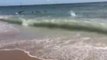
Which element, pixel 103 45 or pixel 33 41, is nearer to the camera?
pixel 103 45

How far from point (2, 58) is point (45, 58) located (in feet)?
3.82

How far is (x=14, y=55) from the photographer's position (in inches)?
290

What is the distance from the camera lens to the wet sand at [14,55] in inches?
277

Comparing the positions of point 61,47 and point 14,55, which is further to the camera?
point 61,47

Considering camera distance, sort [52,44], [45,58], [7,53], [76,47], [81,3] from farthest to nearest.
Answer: [81,3] < [52,44] < [76,47] < [7,53] < [45,58]

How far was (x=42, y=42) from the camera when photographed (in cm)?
927

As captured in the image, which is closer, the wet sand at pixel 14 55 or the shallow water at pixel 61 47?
the wet sand at pixel 14 55

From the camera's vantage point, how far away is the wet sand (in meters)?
7.03

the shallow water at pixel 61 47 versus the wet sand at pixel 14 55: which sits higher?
the wet sand at pixel 14 55

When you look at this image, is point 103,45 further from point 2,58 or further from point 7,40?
point 7,40

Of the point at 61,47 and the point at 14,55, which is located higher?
the point at 14,55

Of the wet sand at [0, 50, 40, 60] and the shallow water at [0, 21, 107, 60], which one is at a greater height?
the wet sand at [0, 50, 40, 60]

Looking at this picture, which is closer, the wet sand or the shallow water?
the wet sand

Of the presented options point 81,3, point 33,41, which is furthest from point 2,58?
point 81,3
